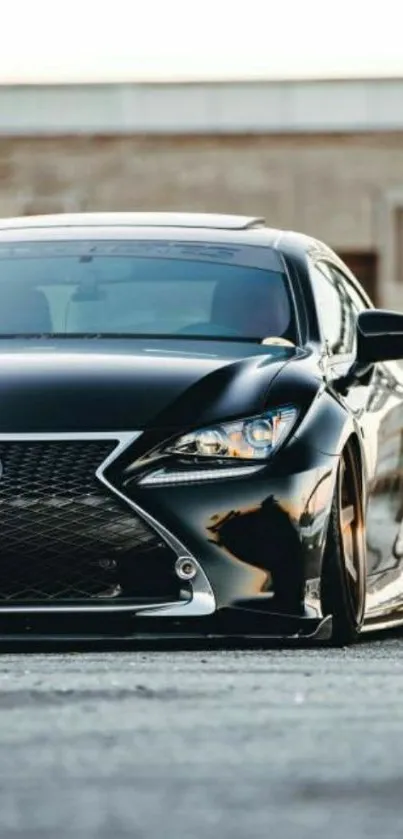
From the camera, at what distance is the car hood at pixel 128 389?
8.15m

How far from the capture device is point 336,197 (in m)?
37.8

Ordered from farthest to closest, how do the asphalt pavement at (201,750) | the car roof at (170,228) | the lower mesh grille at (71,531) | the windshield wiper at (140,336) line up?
the car roof at (170,228) → the windshield wiper at (140,336) → the lower mesh grille at (71,531) → the asphalt pavement at (201,750)

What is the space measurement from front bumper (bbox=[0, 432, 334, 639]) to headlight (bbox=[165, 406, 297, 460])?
65 mm

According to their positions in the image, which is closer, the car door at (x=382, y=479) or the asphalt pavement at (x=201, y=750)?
the asphalt pavement at (x=201, y=750)

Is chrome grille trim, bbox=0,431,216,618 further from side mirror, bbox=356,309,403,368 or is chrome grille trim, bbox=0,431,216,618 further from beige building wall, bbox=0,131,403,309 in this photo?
beige building wall, bbox=0,131,403,309

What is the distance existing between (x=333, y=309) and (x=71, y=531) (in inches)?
78.2

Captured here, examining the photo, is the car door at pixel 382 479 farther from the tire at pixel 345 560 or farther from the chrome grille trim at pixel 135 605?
the chrome grille trim at pixel 135 605

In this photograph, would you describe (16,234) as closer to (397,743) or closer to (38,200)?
(397,743)

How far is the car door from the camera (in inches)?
358

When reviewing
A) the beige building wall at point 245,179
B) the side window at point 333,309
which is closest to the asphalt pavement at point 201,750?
the side window at point 333,309

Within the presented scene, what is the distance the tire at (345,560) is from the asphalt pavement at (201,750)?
1450 millimetres

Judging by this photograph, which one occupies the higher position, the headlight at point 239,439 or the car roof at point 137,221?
the car roof at point 137,221

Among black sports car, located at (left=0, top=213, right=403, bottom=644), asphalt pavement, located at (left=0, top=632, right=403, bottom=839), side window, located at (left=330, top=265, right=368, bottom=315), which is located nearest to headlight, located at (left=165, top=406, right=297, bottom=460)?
black sports car, located at (left=0, top=213, right=403, bottom=644)

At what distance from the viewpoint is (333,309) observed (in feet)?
32.1
